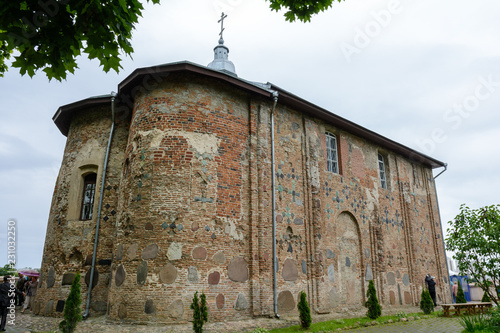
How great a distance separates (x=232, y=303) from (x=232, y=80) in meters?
6.33

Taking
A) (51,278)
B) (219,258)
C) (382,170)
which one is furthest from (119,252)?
(382,170)

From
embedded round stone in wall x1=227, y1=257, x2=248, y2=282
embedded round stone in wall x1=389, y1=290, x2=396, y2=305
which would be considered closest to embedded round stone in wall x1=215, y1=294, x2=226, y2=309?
embedded round stone in wall x1=227, y1=257, x2=248, y2=282

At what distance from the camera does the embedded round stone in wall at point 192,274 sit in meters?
9.10

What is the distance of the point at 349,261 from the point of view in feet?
44.0

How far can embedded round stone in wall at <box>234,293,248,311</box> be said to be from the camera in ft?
31.3

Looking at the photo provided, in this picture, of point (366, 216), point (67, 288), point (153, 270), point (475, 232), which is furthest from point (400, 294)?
point (67, 288)

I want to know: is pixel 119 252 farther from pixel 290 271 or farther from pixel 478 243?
pixel 478 243

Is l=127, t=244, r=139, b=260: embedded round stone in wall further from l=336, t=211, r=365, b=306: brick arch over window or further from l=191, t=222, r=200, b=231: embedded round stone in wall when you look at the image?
l=336, t=211, r=365, b=306: brick arch over window

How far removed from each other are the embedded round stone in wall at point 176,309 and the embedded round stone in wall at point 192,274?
1.90ft

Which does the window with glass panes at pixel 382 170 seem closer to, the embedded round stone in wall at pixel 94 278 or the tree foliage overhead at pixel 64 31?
the embedded round stone in wall at pixel 94 278

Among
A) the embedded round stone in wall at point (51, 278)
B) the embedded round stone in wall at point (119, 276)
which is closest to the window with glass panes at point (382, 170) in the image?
the embedded round stone in wall at point (119, 276)

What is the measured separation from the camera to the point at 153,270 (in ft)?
29.7

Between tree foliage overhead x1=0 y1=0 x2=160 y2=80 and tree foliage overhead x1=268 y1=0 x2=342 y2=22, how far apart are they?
2.46 m

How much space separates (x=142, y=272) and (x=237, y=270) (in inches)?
97.2
